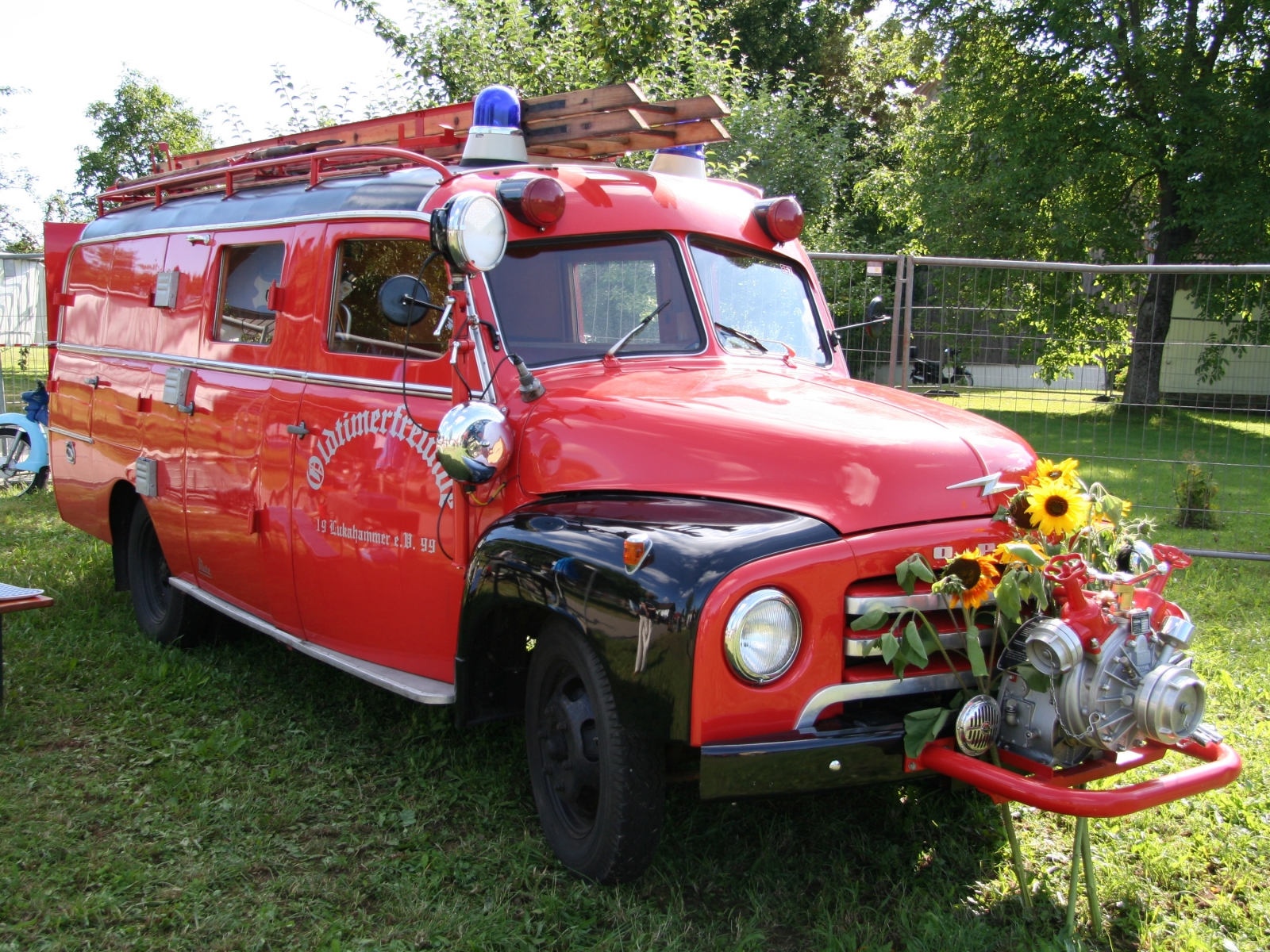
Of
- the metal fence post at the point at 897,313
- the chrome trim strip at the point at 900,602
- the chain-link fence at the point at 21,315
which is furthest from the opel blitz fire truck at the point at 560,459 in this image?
the chain-link fence at the point at 21,315

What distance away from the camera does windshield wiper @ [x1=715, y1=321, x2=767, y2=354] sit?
163 inches

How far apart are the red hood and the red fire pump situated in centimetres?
44

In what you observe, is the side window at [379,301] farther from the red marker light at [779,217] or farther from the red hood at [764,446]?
the red marker light at [779,217]

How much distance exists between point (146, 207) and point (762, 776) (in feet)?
16.4

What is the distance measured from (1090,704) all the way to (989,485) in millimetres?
652

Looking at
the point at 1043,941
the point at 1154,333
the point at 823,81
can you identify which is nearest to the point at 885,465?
the point at 1043,941

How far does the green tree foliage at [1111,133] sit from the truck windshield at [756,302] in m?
14.8

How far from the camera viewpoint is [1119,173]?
1853 centimetres

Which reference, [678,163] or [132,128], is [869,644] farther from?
[132,128]

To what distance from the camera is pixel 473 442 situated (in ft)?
11.0

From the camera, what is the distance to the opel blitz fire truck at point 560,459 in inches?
110

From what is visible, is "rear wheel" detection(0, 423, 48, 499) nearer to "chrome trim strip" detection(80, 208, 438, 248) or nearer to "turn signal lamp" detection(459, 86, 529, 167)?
"chrome trim strip" detection(80, 208, 438, 248)

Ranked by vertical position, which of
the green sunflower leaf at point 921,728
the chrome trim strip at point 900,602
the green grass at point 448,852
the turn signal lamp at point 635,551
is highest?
the turn signal lamp at point 635,551

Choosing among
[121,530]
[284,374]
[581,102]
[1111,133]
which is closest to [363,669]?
[284,374]
